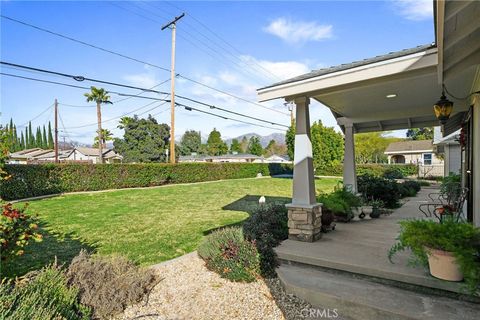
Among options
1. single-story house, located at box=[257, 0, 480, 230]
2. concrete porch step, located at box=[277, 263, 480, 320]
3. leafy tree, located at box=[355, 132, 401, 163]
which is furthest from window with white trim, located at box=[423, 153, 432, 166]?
concrete porch step, located at box=[277, 263, 480, 320]

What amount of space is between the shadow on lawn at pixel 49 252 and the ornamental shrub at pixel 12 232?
82 centimetres

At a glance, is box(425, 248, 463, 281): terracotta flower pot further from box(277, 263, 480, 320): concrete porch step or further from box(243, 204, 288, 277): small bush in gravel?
box(243, 204, 288, 277): small bush in gravel

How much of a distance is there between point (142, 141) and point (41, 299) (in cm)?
3415

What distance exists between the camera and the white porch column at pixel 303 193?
14.0 feet

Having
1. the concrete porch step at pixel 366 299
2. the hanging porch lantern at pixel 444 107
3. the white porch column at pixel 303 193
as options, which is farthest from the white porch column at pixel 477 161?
the white porch column at pixel 303 193

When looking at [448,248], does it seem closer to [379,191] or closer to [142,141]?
[379,191]

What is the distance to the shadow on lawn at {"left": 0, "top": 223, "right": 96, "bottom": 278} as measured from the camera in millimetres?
3860

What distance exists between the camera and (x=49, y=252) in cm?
457

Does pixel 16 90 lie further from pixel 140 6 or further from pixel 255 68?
pixel 255 68

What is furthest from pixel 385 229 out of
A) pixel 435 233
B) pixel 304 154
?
pixel 435 233

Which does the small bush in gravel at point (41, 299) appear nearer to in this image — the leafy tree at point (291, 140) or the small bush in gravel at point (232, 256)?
the small bush in gravel at point (232, 256)

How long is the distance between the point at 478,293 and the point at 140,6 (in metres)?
15.3

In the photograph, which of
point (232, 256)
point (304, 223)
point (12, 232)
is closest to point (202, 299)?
point (232, 256)

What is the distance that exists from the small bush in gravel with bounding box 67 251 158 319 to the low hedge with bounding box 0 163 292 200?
9261 mm
